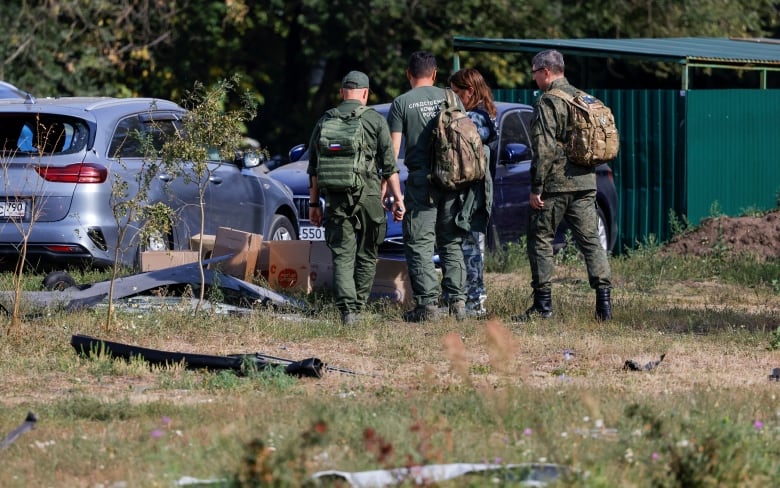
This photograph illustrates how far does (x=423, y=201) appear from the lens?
29.5 ft

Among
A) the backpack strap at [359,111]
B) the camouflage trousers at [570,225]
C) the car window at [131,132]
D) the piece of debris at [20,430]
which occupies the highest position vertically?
Answer: the backpack strap at [359,111]

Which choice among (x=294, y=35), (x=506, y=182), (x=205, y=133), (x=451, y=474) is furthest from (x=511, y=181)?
(x=294, y=35)

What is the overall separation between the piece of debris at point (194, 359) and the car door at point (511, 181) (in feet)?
17.7

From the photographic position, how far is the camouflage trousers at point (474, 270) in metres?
9.42

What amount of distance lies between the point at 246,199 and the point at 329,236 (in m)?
3.22

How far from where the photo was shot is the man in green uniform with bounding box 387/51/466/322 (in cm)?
900

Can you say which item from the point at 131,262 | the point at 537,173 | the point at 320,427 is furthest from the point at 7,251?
the point at 320,427

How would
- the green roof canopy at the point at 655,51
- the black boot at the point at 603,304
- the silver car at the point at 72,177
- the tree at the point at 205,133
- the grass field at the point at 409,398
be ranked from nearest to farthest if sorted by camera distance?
the grass field at the point at 409,398 < the tree at the point at 205,133 < the black boot at the point at 603,304 < the silver car at the point at 72,177 < the green roof canopy at the point at 655,51

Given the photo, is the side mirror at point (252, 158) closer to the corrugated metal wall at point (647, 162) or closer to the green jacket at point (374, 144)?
the green jacket at point (374, 144)

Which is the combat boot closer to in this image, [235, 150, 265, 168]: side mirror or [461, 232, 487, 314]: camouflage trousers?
[461, 232, 487, 314]: camouflage trousers

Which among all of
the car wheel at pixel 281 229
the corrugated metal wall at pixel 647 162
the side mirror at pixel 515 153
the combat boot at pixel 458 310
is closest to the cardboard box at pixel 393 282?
the combat boot at pixel 458 310

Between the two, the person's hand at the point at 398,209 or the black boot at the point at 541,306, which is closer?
the person's hand at the point at 398,209

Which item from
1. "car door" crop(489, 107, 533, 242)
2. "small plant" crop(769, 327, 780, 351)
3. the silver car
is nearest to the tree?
the silver car

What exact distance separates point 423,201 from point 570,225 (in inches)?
42.0
